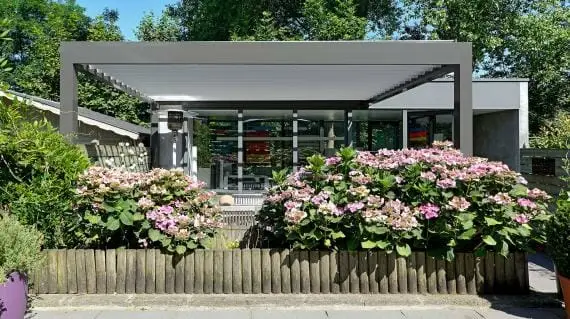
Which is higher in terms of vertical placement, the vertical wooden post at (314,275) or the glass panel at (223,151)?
the glass panel at (223,151)

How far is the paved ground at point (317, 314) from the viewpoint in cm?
390

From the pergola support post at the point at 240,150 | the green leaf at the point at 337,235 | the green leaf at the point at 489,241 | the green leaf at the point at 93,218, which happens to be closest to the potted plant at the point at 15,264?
the green leaf at the point at 93,218

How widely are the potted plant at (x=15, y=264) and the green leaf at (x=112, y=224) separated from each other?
684 millimetres

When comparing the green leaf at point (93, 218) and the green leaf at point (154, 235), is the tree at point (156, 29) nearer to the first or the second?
the green leaf at point (93, 218)

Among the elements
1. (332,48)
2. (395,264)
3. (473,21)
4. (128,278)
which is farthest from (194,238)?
(473,21)

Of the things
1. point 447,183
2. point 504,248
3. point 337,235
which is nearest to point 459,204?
point 447,183

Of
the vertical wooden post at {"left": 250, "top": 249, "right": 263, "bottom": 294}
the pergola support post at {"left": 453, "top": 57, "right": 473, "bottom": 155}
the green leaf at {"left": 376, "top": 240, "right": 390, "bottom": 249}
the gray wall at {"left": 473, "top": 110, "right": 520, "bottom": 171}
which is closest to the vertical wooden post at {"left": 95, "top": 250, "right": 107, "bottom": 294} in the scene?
the vertical wooden post at {"left": 250, "top": 249, "right": 263, "bottom": 294}

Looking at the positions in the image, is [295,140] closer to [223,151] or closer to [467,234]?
[223,151]

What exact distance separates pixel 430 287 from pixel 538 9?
608 inches

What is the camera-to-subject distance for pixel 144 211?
14.6 feet

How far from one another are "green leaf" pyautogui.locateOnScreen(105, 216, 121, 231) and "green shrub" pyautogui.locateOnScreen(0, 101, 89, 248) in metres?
0.46

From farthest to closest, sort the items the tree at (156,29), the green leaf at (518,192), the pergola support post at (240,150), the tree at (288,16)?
the tree at (156,29)
the tree at (288,16)
the pergola support post at (240,150)
the green leaf at (518,192)

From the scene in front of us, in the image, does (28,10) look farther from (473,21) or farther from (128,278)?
(128,278)

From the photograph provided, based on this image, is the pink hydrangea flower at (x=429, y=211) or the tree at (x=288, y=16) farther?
the tree at (x=288, y=16)
